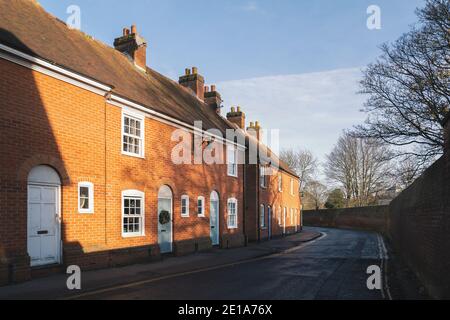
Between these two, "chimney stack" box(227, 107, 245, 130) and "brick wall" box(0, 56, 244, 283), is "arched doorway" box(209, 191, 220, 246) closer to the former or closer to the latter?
"brick wall" box(0, 56, 244, 283)

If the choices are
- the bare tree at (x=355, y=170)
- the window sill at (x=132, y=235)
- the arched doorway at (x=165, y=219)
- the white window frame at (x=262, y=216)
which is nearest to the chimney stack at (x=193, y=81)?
the white window frame at (x=262, y=216)

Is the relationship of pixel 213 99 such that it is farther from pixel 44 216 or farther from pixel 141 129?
pixel 44 216

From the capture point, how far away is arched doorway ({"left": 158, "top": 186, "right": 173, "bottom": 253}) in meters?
17.0

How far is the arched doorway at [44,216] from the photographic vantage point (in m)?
11.2

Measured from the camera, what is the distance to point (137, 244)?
50.2ft

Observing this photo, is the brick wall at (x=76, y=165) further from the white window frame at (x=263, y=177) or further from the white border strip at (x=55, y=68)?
the white window frame at (x=263, y=177)

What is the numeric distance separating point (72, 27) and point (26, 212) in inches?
383

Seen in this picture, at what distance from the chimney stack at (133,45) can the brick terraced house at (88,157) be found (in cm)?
5

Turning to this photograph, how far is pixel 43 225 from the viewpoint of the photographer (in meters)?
11.5

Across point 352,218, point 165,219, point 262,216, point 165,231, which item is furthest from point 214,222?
point 352,218

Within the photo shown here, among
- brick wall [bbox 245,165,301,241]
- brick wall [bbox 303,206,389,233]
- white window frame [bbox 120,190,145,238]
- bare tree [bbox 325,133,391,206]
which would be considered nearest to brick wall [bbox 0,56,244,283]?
white window frame [bbox 120,190,145,238]

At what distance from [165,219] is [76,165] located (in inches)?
210
